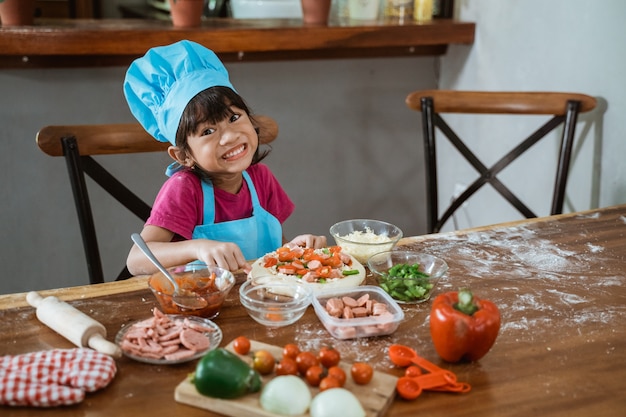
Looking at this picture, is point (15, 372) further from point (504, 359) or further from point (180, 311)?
point (504, 359)

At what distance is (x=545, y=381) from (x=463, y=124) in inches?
80.4

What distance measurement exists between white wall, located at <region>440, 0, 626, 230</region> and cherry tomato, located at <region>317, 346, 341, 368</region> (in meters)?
1.47

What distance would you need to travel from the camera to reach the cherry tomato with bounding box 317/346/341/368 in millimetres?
1075

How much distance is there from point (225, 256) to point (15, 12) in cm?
153

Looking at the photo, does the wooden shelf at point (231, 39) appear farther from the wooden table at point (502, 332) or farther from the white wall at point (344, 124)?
the wooden table at point (502, 332)

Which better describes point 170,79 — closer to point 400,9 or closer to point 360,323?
point 360,323

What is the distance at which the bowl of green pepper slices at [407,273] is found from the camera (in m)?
1.35

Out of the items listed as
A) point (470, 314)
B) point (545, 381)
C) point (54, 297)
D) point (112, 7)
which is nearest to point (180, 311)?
point (54, 297)

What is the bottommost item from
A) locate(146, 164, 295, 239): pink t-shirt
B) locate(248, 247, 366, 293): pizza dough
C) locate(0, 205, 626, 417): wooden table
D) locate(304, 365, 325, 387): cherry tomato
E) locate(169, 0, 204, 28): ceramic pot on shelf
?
locate(0, 205, 626, 417): wooden table

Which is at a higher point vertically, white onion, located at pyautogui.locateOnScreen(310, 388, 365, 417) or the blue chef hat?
the blue chef hat

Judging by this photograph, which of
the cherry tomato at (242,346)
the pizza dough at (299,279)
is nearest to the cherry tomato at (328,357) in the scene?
the cherry tomato at (242,346)

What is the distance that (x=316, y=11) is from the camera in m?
2.79

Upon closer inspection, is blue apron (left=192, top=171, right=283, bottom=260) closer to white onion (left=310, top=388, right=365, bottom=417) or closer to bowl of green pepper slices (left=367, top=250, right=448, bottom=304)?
bowl of green pepper slices (left=367, top=250, right=448, bottom=304)

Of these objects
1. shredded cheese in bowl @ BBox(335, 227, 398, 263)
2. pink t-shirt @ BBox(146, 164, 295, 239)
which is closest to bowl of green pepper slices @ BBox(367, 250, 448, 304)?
shredded cheese in bowl @ BBox(335, 227, 398, 263)
